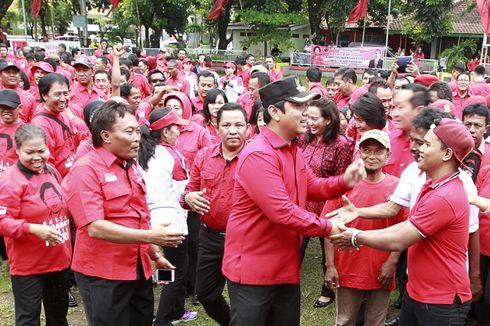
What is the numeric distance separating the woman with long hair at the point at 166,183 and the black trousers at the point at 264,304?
881 mm

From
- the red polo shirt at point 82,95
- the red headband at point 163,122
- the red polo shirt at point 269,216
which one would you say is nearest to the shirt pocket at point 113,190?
the red polo shirt at point 269,216

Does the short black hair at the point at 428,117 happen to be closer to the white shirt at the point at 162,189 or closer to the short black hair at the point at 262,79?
the white shirt at the point at 162,189

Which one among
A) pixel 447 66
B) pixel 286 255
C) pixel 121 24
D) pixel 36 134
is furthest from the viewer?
pixel 121 24

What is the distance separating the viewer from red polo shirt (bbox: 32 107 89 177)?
16.5 feet

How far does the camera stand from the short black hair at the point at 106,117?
3.06m

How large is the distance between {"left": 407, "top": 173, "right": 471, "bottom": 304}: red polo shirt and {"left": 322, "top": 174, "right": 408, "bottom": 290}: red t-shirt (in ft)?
1.84

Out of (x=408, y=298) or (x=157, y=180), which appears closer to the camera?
(x=408, y=298)

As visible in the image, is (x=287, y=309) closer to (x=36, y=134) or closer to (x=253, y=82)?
(x=36, y=134)

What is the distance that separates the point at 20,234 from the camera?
11.5ft

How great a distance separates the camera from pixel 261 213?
3.00 metres

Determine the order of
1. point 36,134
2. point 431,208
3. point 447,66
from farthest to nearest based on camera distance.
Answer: point 447,66 < point 36,134 < point 431,208

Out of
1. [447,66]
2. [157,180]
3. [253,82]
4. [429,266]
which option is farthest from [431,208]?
[447,66]

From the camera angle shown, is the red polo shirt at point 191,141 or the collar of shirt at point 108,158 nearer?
the collar of shirt at point 108,158

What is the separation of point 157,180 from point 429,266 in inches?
84.7
